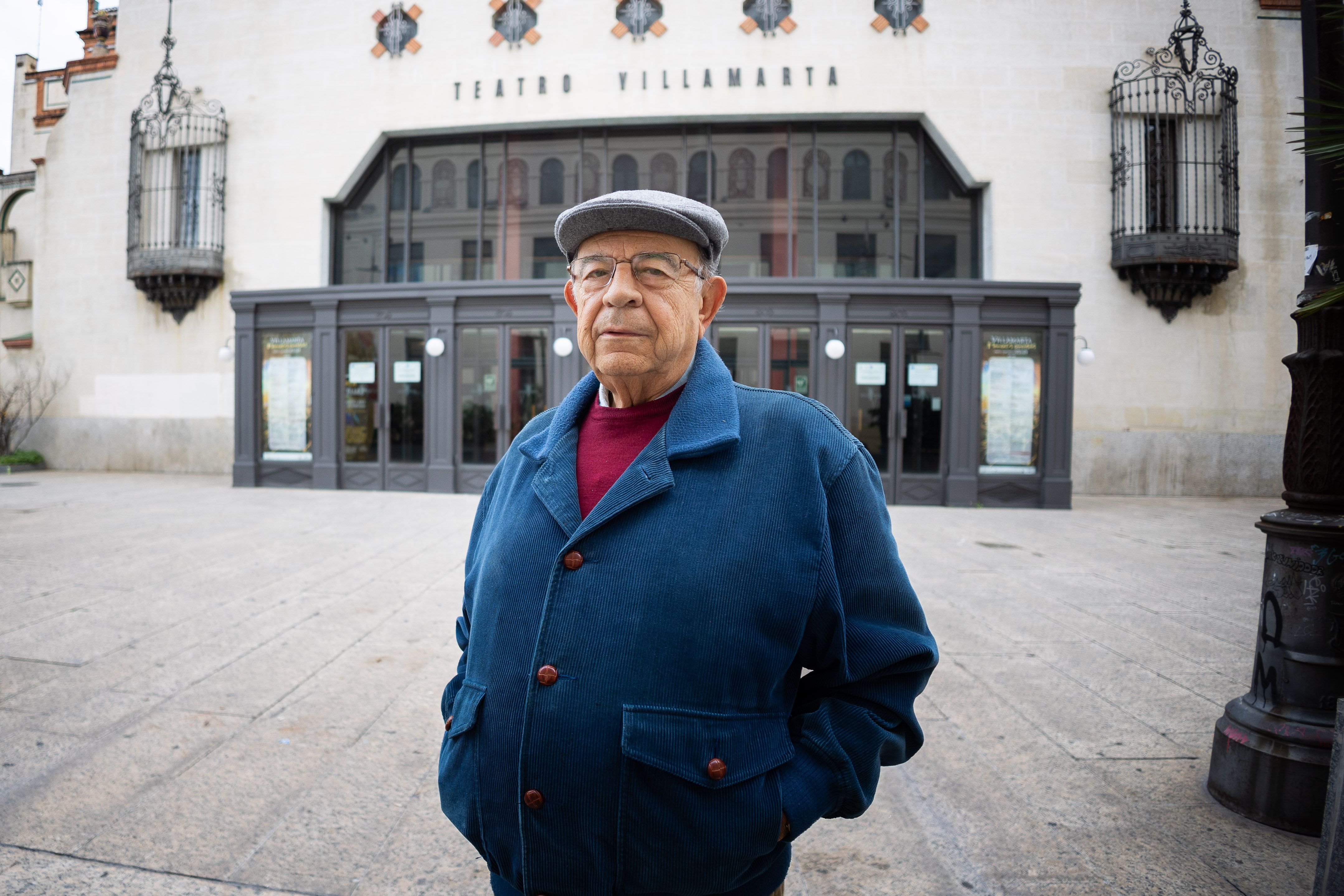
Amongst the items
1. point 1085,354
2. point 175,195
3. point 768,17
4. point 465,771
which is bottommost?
point 465,771

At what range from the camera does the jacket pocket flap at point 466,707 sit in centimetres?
149

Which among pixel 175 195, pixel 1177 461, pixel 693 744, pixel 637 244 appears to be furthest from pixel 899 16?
pixel 693 744

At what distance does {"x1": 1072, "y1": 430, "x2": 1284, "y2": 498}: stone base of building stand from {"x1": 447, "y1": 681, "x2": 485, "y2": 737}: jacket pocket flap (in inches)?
641

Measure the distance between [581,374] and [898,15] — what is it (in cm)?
987

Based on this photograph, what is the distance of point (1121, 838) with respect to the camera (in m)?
2.80

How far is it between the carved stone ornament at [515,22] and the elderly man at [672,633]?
56.3ft

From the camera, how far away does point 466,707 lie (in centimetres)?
153

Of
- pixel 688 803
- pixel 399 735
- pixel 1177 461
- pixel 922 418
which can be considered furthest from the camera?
pixel 1177 461

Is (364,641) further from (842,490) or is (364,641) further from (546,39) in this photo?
(546,39)

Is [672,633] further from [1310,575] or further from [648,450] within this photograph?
[1310,575]

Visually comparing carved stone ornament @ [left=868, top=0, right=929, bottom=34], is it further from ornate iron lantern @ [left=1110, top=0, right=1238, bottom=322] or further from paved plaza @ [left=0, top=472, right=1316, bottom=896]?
paved plaza @ [left=0, top=472, right=1316, bottom=896]

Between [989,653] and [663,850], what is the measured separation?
4.22 metres

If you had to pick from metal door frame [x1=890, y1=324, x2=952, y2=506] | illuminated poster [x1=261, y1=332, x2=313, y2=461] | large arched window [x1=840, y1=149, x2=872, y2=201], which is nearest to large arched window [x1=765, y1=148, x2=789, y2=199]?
large arched window [x1=840, y1=149, x2=872, y2=201]

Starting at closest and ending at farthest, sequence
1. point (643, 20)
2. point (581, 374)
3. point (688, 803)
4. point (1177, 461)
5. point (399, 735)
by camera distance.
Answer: point (688, 803) → point (399, 735) → point (581, 374) → point (1177, 461) → point (643, 20)
